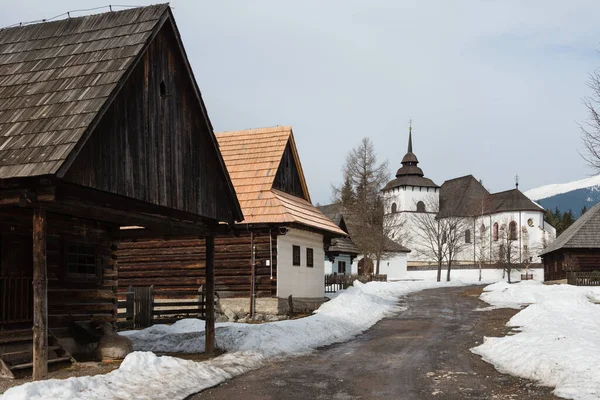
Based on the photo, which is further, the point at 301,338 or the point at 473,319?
the point at 473,319

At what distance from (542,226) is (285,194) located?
68.5 metres

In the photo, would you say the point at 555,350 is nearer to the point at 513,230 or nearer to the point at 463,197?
the point at 513,230

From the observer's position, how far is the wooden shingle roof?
967 centimetres

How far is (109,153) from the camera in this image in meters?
10.7

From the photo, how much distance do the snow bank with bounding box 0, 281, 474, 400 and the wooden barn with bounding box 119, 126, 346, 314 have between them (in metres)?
2.14

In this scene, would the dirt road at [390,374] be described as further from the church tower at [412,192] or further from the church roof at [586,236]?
the church tower at [412,192]

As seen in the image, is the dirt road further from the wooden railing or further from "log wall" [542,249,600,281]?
"log wall" [542,249,600,281]

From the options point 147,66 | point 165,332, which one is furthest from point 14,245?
point 165,332

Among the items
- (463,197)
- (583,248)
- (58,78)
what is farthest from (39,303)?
(463,197)

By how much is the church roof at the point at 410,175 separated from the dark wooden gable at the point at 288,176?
6712 cm

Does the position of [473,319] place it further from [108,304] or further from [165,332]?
[108,304]

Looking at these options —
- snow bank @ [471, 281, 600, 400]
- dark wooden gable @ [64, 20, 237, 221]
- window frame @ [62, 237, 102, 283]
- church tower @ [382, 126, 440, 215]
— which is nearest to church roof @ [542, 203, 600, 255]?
snow bank @ [471, 281, 600, 400]

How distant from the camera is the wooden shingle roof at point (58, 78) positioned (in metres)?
9.67

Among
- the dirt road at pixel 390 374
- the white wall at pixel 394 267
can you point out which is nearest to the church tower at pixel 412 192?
the white wall at pixel 394 267
